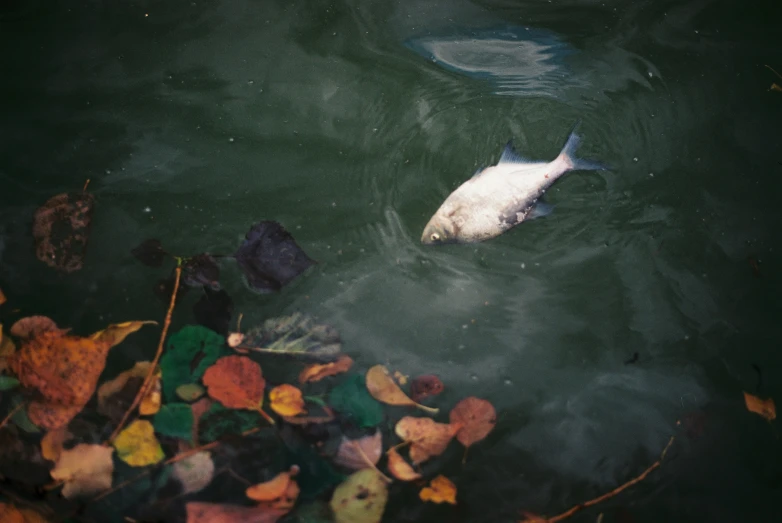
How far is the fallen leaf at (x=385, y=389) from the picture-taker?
154cm

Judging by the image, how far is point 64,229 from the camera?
1.59 m

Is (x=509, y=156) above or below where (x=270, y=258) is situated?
above

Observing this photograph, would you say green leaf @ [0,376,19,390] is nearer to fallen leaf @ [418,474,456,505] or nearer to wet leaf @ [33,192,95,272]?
wet leaf @ [33,192,95,272]

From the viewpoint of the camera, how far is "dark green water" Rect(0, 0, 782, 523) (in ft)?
5.19

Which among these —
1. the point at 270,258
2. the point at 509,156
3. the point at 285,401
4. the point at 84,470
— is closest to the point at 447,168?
the point at 509,156

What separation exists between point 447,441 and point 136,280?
1.00m

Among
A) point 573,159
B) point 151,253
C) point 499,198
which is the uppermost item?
point 573,159

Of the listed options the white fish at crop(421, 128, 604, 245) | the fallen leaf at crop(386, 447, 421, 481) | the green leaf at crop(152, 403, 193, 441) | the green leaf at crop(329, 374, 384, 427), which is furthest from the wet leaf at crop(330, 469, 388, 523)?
the white fish at crop(421, 128, 604, 245)

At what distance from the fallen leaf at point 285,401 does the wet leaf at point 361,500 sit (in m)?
0.24

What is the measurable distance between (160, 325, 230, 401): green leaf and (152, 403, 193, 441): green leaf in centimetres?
3

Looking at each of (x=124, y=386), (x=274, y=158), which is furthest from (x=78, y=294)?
(x=274, y=158)

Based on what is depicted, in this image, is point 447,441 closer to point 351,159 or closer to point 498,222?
point 498,222

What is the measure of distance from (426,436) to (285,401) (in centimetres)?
41

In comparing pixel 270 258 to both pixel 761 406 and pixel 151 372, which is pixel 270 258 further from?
pixel 761 406
